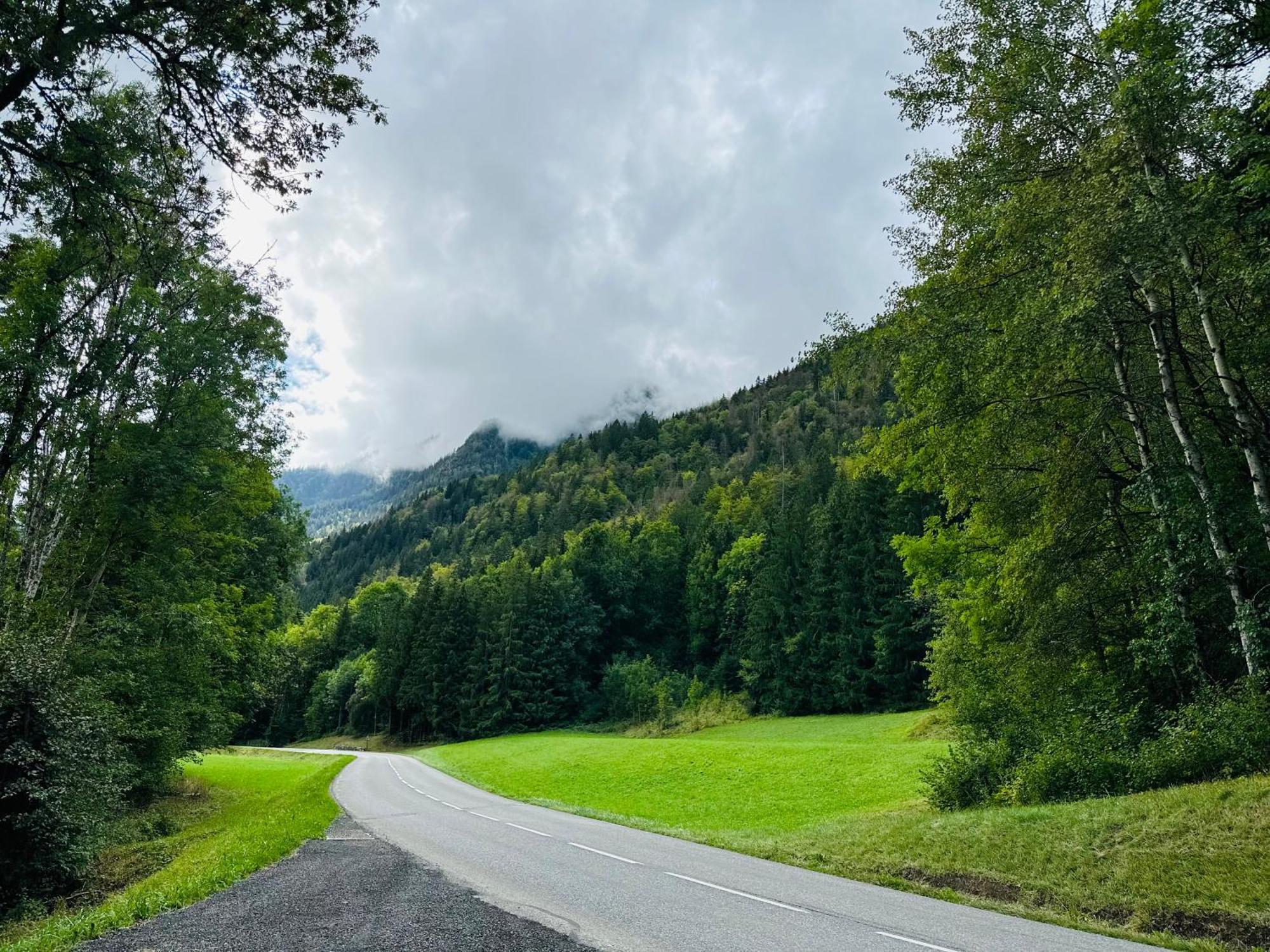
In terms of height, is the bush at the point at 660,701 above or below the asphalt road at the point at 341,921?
below

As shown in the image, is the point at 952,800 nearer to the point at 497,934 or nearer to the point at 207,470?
the point at 497,934

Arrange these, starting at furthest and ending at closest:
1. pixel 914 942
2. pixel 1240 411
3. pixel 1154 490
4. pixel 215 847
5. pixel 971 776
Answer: pixel 971 776 → pixel 215 847 → pixel 1154 490 → pixel 1240 411 → pixel 914 942

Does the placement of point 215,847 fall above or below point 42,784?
below

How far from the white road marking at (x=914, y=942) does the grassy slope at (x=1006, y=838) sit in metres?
2.72

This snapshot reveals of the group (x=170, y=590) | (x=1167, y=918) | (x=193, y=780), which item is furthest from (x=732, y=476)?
(x=1167, y=918)

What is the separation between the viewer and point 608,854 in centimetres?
1336

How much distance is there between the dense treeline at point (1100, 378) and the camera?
10.2 m

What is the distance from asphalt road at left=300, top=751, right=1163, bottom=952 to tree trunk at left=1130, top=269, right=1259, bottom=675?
576 cm

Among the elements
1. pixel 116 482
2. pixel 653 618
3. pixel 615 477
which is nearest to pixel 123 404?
pixel 116 482

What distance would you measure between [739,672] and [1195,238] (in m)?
62.1

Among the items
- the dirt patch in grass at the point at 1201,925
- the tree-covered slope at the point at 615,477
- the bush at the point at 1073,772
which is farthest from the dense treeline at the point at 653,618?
the dirt patch in grass at the point at 1201,925

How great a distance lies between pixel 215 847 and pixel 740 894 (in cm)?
1213

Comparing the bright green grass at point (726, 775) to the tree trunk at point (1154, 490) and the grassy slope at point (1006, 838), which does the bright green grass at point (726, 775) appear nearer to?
the grassy slope at point (1006, 838)

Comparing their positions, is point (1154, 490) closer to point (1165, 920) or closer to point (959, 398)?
point (959, 398)
